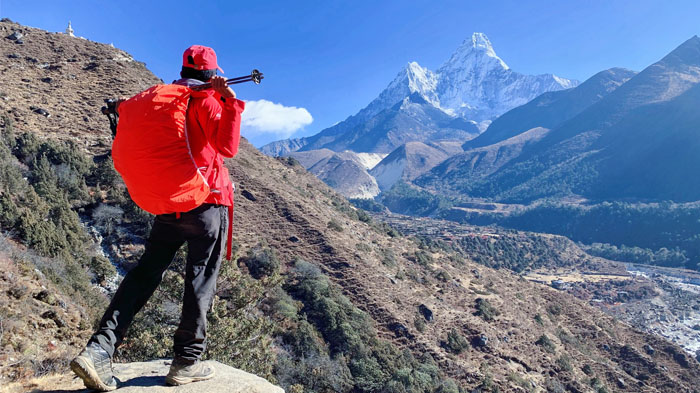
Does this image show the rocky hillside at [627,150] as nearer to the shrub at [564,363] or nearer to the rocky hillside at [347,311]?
the rocky hillside at [347,311]

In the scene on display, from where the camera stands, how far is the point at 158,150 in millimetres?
1969

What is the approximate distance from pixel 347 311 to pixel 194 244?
14905mm

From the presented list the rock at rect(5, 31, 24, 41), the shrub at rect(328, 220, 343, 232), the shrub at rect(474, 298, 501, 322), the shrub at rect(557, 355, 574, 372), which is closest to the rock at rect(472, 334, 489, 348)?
the shrub at rect(474, 298, 501, 322)

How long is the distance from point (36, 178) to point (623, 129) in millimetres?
182296

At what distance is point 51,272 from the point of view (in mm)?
8133

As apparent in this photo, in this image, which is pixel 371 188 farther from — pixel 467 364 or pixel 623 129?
pixel 467 364

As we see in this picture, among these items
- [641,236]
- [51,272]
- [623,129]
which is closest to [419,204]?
[641,236]

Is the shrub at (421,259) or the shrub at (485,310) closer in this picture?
the shrub at (485,310)

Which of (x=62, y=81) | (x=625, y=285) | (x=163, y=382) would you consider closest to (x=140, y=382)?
(x=163, y=382)

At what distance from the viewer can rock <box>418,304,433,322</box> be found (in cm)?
1906

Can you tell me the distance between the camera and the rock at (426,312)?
19.1 meters

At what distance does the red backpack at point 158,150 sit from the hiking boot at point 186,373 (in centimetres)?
113

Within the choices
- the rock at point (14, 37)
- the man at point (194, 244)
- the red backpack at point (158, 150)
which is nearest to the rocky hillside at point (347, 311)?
the rock at point (14, 37)

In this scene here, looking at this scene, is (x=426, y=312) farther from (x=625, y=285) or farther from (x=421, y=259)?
(x=625, y=285)
